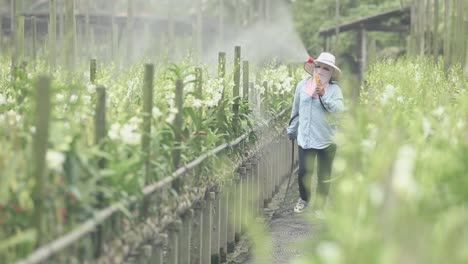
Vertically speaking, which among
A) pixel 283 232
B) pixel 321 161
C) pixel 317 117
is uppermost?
pixel 317 117

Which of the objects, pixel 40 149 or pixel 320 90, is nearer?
pixel 40 149

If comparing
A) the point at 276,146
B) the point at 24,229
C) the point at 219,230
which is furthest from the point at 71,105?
the point at 276,146

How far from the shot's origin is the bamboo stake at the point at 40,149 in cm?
444

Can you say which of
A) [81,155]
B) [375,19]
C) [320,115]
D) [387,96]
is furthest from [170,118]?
[375,19]

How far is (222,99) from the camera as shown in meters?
9.52

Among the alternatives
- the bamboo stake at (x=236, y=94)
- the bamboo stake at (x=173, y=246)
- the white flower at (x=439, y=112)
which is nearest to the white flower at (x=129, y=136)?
the bamboo stake at (x=173, y=246)

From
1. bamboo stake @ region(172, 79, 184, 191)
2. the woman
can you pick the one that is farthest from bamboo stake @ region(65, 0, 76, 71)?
bamboo stake @ region(172, 79, 184, 191)

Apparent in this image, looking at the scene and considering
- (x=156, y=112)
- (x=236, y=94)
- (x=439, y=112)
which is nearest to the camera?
(x=439, y=112)

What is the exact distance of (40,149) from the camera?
4457 mm

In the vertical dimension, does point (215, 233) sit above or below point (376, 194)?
below

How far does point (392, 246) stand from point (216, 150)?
486 centimetres

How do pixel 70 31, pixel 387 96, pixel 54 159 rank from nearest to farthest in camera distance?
1. pixel 54 159
2. pixel 387 96
3. pixel 70 31

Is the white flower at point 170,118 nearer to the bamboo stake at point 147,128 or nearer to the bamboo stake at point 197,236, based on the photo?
the bamboo stake at point 147,128

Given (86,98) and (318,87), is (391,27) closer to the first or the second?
(318,87)
